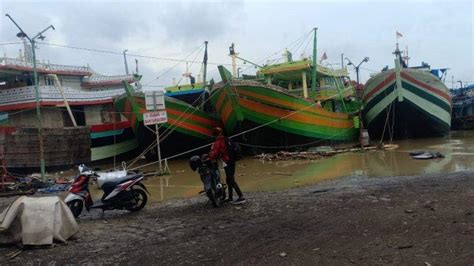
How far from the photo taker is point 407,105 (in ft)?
66.6

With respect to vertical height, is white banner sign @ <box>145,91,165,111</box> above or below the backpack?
above

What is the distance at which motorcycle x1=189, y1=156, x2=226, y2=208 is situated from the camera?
656 centimetres

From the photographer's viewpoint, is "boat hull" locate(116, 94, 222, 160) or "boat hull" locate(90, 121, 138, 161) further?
"boat hull" locate(90, 121, 138, 161)

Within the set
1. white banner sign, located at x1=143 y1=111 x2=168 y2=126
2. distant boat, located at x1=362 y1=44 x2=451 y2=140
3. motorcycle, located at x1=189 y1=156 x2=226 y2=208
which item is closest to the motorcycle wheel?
motorcycle, located at x1=189 y1=156 x2=226 y2=208

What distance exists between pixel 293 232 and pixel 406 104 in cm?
1741

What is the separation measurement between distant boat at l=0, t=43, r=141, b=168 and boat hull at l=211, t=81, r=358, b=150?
18.8 feet

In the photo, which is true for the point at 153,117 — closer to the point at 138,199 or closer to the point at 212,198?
the point at 138,199

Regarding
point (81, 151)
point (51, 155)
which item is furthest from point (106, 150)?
point (51, 155)

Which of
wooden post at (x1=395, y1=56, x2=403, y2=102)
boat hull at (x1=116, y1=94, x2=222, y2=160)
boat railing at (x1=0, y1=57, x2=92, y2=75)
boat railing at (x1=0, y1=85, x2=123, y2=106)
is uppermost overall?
boat railing at (x1=0, y1=57, x2=92, y2=75)

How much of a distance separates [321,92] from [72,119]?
11426mm

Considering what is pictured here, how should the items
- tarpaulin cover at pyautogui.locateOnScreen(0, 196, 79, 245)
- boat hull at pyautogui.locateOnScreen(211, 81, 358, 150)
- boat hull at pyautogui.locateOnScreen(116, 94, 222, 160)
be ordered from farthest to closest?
1. boat hull at pyautogui.locateOnScreen(116, 94, 222, 160)
2. boat hull at pyautogui.locateOnScreen(211, 81, 358, 150)
3. tarpaulin cover at pyautogui.locateOnScreen(0, 196, 79, 245)

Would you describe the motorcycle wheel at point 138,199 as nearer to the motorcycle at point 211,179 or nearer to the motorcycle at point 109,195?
the motorcycle at point 109,195

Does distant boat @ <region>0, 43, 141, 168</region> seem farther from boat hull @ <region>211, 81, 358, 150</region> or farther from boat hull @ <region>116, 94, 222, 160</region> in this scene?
boat hull @ <region>211, 81, 358, 150</region>

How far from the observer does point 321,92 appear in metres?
20.5
